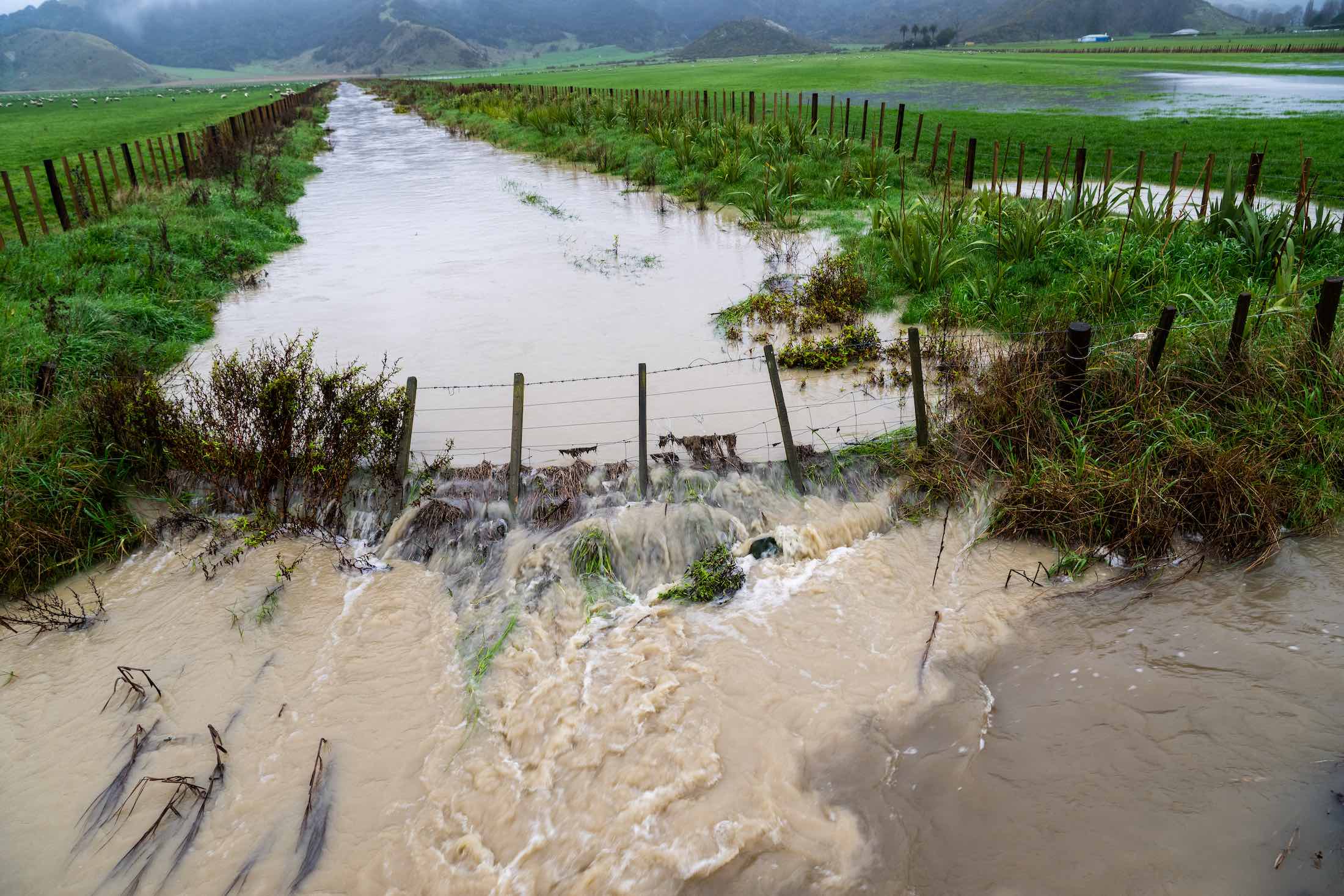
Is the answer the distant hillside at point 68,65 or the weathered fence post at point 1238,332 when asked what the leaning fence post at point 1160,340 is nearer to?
the weathered fence post at point 1238,332

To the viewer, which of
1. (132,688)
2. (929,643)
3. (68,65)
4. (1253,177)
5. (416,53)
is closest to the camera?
(132,688)

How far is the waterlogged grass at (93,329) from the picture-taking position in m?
6.32

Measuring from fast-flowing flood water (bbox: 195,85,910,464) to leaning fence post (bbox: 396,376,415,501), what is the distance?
72 centimetres

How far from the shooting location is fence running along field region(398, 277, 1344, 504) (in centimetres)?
671

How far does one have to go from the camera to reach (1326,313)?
21.4 ft

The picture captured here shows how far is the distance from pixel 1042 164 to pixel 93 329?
59.0ft

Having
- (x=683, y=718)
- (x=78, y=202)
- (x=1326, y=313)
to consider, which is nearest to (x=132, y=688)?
(x=683, y=718)

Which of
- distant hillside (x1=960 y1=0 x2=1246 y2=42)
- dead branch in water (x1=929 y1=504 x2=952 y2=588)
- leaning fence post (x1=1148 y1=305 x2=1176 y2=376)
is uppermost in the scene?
distant hillside (x1=960 y1=0 x2=1246 y2=42)

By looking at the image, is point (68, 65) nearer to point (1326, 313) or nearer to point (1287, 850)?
point (1326, 313)

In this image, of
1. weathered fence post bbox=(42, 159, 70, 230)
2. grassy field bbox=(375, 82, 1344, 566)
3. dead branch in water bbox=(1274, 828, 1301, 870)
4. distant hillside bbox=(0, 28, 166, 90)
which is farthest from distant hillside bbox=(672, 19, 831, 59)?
dead branch in water bbox=(1274, 828, 1301, 870)

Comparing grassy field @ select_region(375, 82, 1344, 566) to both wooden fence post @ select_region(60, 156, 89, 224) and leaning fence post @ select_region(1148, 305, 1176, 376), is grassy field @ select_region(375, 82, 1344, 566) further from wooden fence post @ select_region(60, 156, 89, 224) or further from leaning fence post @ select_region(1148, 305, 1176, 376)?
wooden fence post @ select_region(60, 156, 89, 224)

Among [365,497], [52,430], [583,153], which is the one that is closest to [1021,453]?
[365,497]

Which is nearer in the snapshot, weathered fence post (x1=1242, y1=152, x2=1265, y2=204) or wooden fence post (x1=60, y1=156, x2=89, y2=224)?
weathered fence post (x1=1242, y1=152, x2=1265, y2=204)

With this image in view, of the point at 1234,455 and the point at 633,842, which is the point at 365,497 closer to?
the point at 633,842
